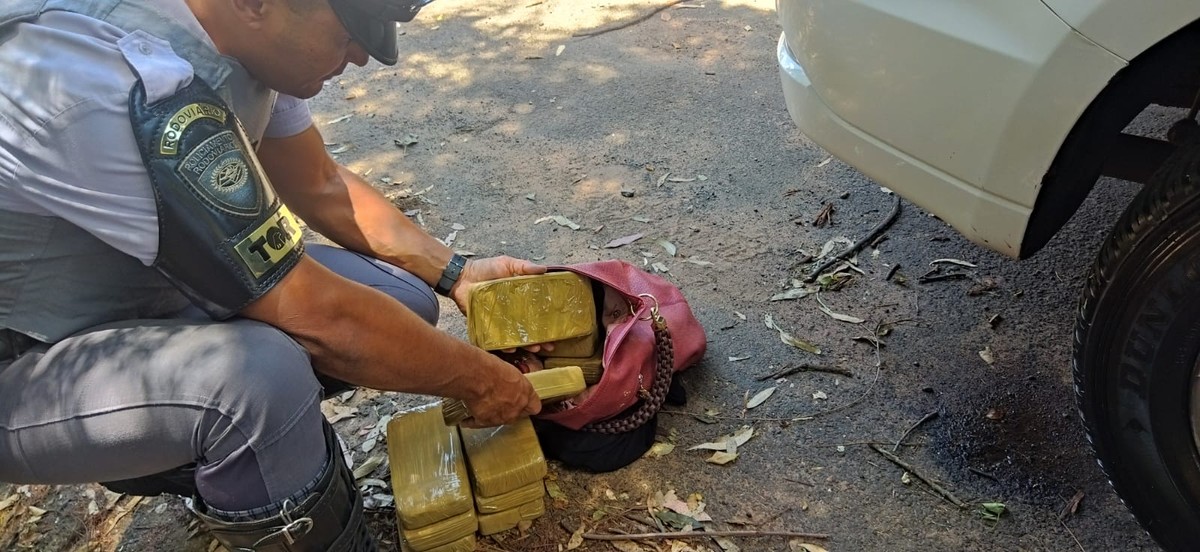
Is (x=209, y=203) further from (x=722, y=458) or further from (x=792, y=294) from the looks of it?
(x=792, y=294)

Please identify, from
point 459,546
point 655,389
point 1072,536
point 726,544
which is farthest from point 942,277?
point 459,546

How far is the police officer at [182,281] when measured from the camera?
1515 mm

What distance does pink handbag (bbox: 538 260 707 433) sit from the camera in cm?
238

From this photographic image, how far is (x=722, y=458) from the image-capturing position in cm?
250

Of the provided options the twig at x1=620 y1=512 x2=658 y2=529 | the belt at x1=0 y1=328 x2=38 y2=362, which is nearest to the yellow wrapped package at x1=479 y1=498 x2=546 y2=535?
the twig at x1=620 y1=512 x2=658 y2=529

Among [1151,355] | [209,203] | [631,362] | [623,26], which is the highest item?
[209,203]

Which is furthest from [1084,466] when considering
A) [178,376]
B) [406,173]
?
[406,173]

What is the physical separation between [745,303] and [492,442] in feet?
3.84

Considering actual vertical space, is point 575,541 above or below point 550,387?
below

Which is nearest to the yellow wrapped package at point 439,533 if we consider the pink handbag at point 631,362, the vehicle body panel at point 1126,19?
the pink handbag at point 631,362

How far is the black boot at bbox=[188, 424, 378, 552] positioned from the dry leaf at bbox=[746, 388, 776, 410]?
1207mm

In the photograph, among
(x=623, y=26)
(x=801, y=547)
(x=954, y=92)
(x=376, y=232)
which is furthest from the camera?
(x=623, y=26)

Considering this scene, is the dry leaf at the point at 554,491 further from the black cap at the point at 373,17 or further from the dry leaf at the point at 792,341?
the black cap at the point at 373,17

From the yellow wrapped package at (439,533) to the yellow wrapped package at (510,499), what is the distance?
3 centimetres
